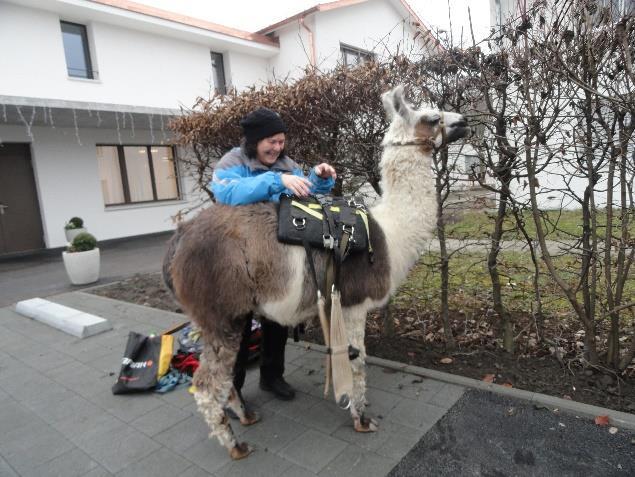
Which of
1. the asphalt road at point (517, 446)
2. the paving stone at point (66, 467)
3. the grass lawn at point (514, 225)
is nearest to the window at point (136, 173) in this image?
the paving stone at point (66, 467)

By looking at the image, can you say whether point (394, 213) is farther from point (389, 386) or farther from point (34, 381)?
point (34, 381)

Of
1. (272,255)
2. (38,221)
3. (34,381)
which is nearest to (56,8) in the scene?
(38,221)

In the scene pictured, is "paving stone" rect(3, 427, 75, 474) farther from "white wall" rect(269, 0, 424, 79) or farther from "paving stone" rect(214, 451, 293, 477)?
"white wall" rect(269, 0, 424, 79)

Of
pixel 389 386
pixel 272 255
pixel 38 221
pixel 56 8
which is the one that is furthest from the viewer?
pixel 38 221

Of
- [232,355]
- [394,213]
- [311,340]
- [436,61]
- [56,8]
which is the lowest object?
[311,340]

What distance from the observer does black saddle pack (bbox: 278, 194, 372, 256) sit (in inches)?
96.3

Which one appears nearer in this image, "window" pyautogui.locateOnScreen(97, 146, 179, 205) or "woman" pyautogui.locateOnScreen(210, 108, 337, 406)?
"woman" pyautogui.locateOnScreen(210, 108, 337, 406)

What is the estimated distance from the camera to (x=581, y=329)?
13.1 feet

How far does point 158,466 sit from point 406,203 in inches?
90.6

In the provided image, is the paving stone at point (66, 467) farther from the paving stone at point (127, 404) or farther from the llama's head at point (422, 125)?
the llama's head at point (422, 125)

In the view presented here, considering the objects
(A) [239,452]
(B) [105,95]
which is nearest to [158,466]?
(A) [239,452]

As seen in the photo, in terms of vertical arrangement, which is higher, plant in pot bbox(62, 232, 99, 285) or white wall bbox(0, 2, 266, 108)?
white wall bbox(0, 2, 266, 108)

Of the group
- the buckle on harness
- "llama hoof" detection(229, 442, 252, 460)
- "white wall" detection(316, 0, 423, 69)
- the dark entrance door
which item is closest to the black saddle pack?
the buckle on harness

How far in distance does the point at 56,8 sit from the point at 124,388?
38.1ft
